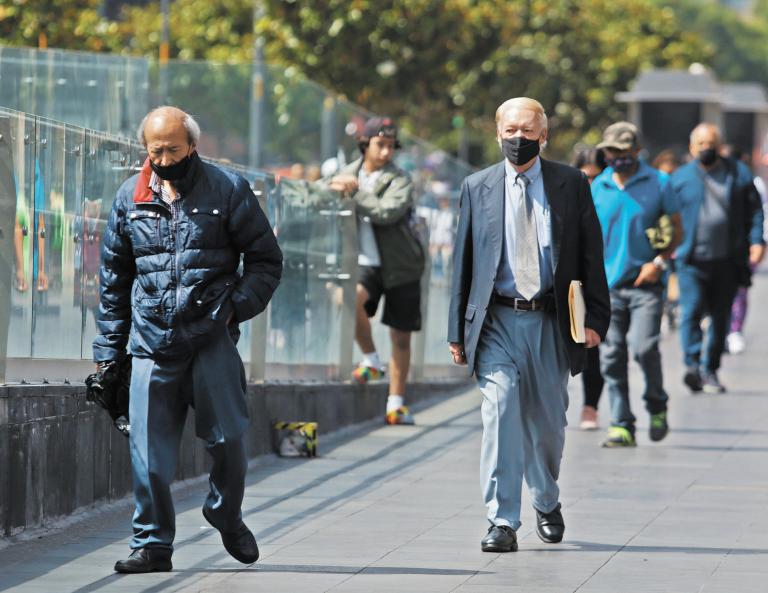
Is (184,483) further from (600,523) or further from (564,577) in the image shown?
(564,577)

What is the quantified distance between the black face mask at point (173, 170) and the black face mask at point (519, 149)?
57.7 inches

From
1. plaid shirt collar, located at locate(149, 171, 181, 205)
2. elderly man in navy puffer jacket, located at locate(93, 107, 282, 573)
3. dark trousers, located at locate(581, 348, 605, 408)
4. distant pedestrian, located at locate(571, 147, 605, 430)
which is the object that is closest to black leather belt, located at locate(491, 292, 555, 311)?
elderly man in navy puffer jacket, located at locate(93, 107, 282, 573)

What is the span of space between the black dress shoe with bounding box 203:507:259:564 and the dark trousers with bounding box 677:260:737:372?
8.25 m

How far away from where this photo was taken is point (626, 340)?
445 inches

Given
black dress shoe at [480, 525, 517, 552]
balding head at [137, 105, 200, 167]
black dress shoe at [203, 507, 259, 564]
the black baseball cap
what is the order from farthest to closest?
the black baseball cap
black dress shoe at [480, 525, 517, 552]
black dress shoe at [203, 507, 259, 564]
balding head at [137, 105, 200, 167]

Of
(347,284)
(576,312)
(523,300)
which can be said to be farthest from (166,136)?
(347,284)

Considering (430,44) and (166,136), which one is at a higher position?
(430,44)

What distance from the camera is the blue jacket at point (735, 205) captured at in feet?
48.0

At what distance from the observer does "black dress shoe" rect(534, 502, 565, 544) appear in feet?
25.6

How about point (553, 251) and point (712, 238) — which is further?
point (712, 238)

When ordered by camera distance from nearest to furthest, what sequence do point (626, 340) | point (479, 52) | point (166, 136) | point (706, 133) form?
point (166, 136)
point (626, 340)
point (706, 133)
point (479, 52)

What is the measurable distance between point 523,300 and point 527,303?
0.8 inches

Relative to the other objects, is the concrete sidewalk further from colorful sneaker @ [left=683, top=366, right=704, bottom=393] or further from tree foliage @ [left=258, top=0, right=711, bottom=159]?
tree foliage @ [left=258, top=0, right=711, bottom=159]

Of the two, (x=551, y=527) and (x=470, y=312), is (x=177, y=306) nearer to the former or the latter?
(x=470, y=312)
